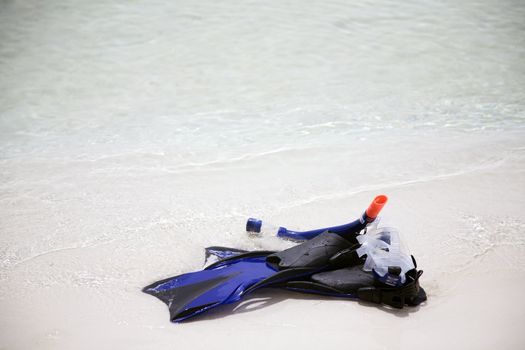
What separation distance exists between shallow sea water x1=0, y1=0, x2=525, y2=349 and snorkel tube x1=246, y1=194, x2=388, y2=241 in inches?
4.5

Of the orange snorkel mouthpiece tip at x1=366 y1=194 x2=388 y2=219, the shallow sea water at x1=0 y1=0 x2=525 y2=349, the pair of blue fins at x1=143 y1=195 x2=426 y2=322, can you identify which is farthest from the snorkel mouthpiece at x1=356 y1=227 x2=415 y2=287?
the shallow sea water at x1=0 y1=0 x2=525 y2=349

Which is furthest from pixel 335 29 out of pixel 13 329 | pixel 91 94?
pixel 13 329

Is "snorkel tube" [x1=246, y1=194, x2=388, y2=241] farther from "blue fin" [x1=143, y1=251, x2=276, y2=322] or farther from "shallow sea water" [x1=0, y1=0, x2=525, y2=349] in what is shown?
"blue fin" [x1=143, y1=251, x2=276, y2=322]

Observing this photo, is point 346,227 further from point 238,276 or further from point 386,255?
point 238,276

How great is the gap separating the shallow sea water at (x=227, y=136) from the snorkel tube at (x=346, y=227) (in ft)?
0.38

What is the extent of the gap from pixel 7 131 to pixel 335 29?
511 centimetres

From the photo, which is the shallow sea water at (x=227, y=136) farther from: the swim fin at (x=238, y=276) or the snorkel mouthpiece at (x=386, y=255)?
the snorkel mouthpiece at (x=386, y=255)

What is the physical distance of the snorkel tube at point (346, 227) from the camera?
228 cm

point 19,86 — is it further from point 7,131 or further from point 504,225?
point 504,225

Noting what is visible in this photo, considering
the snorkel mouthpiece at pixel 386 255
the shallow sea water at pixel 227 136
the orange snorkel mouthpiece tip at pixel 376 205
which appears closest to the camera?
the snorkel mouthpiece at pixel 386 255

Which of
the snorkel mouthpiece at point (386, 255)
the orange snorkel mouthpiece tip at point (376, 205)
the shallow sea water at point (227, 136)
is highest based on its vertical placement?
the orange snorkel mouthpiece tip at point (376, 205)

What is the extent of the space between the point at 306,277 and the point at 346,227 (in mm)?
335

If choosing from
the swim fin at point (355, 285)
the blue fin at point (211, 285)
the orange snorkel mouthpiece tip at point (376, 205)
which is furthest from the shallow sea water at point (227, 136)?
the orange snorkel mouthpiece tip at point (376, 205)

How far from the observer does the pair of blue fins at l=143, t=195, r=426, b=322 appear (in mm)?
2174
